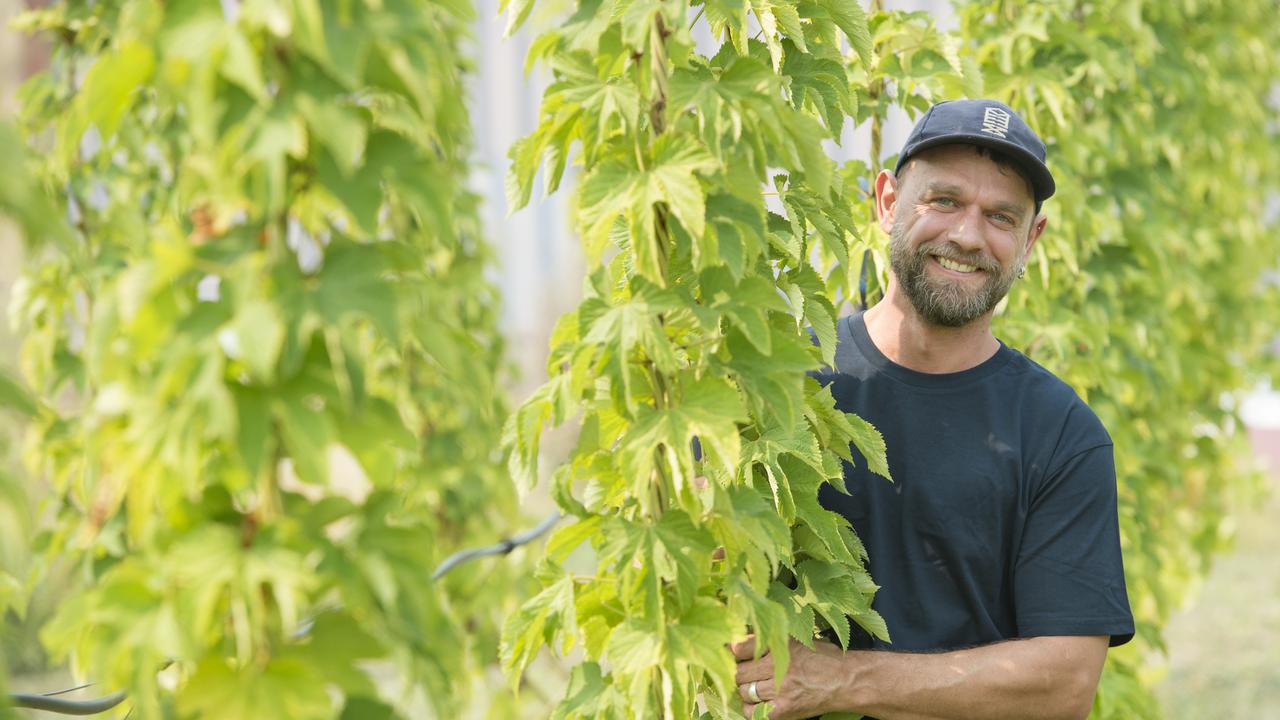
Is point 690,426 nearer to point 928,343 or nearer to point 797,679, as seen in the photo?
point 797,679

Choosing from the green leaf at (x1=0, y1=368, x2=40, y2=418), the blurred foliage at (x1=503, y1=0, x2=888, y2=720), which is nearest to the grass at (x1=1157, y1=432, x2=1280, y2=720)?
the blurred foliage at (x1=503, y1=0, x2=888, y2=720)

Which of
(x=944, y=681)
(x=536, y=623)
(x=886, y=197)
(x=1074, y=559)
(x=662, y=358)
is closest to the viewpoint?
(x=662, y=358)

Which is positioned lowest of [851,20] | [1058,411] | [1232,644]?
[1232,644]

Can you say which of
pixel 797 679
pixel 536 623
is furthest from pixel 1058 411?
pixel 536 623

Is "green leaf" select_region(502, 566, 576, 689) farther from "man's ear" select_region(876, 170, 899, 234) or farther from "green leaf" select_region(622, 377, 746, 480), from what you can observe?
"man's ear" select_region(876, 170, 899, 234)

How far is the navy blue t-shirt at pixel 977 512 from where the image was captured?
2.17 m

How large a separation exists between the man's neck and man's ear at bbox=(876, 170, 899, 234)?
7.1 inches

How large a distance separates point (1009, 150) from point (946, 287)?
0.91ft

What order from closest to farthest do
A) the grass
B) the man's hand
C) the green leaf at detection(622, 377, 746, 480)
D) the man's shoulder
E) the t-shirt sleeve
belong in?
1. the green leaf at detection(622, 377, 746, 480)
2. the man's hand
3. the t-shirt sleeve
4. the man's shoulder
5. the grass

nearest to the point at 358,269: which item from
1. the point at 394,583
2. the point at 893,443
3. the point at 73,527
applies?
the point at 394,583

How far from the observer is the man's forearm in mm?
2004

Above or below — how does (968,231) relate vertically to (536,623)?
above

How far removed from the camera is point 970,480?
2189mm

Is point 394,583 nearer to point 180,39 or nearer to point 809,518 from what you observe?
point 180,39
